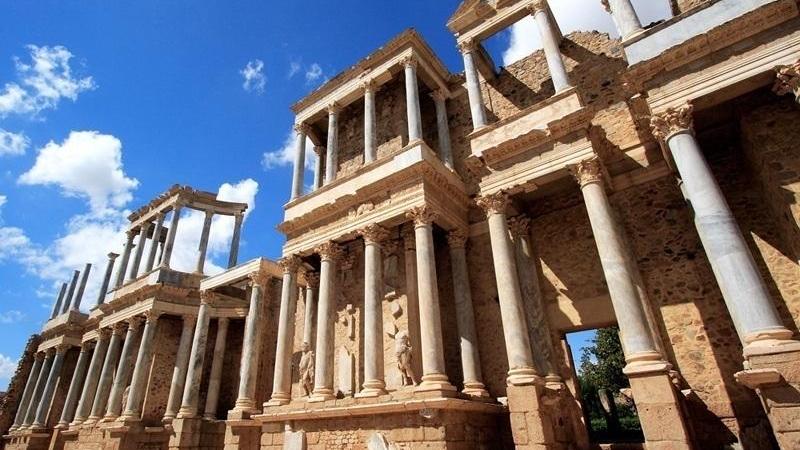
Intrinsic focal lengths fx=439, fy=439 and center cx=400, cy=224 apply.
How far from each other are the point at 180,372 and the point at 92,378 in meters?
6.93

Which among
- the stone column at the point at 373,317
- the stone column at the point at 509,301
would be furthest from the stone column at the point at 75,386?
the stone column at the point at 509,301

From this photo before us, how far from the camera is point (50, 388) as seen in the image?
1030 inches

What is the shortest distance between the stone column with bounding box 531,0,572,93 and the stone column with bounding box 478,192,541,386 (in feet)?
10.8

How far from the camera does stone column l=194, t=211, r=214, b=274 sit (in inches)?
918

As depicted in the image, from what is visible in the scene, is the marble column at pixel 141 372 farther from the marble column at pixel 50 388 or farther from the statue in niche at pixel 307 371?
the statue in niche at pixel 307 371

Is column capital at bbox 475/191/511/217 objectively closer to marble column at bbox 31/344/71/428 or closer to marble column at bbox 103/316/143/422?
marble column at bbox 103/316/143/422

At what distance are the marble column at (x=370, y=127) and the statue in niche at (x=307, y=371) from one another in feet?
20.1

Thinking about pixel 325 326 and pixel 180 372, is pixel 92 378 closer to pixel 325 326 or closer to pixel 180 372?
pixel 180 372

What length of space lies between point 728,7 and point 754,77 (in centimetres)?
164

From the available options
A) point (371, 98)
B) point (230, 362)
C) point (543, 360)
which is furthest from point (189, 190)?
point (543, 360)

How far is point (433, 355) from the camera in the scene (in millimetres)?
10438

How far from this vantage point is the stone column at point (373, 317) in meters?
11.0

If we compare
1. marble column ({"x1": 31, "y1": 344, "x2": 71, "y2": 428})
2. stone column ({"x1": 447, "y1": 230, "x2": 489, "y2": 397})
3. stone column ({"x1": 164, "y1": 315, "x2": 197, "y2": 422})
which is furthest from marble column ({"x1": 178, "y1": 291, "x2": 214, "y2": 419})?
marble column ({"x1": 31, "y1": 344, "x2": 71, "y2": 428})

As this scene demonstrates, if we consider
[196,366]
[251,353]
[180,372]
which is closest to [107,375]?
[180,372]
